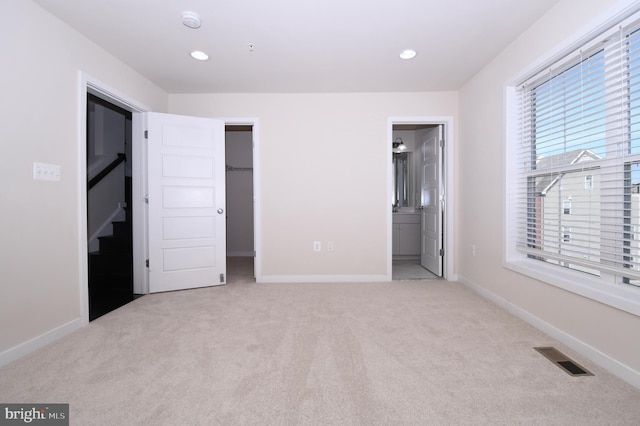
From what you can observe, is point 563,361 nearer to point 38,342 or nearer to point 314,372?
point 314,372

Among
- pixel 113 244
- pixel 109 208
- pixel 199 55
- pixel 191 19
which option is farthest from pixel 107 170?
pixel 191 19

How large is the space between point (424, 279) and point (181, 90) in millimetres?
4217

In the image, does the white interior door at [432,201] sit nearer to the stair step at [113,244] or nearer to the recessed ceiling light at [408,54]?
the recessed ceiling light at [408,54]

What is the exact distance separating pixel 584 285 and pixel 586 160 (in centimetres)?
88

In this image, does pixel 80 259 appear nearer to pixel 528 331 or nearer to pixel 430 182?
pixel 528 331

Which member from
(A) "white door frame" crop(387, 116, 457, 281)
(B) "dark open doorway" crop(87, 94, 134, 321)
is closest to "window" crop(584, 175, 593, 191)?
(A) "white door frame" crop(387, 116, 457, 281)

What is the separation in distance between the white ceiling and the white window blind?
65 centimetres

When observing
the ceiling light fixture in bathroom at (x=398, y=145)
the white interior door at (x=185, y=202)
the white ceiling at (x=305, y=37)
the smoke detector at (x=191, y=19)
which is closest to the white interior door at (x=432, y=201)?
the ceiling light fixture in bathroom at (x=398, y=145)

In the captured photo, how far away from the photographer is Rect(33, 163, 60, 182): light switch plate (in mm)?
2043

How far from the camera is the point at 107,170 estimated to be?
4.12 meters

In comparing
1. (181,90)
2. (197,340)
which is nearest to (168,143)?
(181,90)

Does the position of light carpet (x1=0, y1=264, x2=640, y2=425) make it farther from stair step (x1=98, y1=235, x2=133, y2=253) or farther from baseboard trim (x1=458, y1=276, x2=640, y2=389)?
stair step (x1=98, y1=235, x2=133, y2=253)

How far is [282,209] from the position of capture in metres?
3.80

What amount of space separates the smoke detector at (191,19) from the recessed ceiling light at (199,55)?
0.45m
